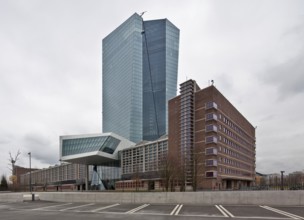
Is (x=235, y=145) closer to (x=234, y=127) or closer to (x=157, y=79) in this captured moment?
(x=234, y=127)

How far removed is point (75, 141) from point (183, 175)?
50581mm

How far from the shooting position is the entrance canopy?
9862 centimetres

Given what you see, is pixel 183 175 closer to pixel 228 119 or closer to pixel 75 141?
pixel 228 119

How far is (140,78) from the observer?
544ft

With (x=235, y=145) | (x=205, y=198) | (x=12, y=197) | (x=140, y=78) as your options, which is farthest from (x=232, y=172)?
(x=140, y=78)

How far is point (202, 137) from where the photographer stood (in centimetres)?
7556

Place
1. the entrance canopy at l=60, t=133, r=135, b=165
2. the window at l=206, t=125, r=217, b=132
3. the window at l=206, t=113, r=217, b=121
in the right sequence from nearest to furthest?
the window at l=206, t=125, r=217, b=132 → the window at l=206, t=113, r=217, b=121 → the entrance canopy at l=60, t=133, r=135, b=165

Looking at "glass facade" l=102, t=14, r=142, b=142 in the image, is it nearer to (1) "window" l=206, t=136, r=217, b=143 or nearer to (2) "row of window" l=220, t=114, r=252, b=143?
(2) "row of window" l=220, t=114, r=252, b=143

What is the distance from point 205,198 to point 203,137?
160ft

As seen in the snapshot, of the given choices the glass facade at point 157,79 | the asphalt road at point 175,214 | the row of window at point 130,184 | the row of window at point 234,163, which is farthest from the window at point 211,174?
the glass facade at point 157,79

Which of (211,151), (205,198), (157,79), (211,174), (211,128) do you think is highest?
(157,79)

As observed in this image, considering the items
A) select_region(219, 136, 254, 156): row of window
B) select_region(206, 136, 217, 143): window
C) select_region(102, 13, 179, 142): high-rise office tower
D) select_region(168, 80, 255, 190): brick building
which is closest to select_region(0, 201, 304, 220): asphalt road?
select_region(168, 80, 255, 190): brick building

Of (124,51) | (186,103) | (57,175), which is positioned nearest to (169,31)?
(124,51)

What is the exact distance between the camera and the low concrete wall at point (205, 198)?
24.2m
